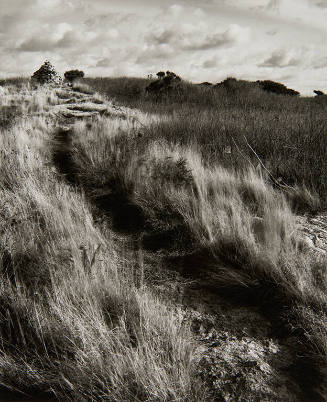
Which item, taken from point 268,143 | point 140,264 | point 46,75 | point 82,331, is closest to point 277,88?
point 46,75

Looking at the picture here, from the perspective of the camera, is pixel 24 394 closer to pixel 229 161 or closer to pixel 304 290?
pixel 304 290

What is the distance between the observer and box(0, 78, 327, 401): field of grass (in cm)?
152

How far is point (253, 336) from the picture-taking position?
1.89m

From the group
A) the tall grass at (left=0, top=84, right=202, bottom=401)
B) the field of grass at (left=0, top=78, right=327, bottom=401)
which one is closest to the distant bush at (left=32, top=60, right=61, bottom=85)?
the field of grass at (left=0, top=78, right=327, bottom=401)

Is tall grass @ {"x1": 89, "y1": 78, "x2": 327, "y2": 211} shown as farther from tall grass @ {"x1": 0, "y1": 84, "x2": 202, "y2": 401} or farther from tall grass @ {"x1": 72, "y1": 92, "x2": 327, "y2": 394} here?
tall grass @ {"x1": 0, "y1": 84, "x2": 202, "y2": 401}

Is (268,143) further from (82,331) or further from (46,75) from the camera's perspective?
(46,75)

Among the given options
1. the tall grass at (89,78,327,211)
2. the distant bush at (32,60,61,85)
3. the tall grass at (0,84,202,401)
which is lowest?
the tall grass at (0,84,202,401)

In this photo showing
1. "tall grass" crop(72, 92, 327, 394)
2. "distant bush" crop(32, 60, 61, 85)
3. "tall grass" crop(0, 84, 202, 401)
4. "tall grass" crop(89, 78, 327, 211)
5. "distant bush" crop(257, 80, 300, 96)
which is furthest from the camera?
"distant bush" crop(32, 60, 61, 85)

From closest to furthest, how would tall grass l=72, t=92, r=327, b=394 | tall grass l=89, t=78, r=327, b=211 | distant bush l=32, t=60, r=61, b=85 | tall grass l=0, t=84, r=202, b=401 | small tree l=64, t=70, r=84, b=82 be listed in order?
1. tall grass l=0, t=84, r=202, b=401
2. tall grass l=72, t=92, r=327, b=394
3. tall grass l=89, t=78, r=327, b=211
4. distant bush l=32, t=60, r=61, b=85
5. small tree l=64, t=70, r=84, b=82

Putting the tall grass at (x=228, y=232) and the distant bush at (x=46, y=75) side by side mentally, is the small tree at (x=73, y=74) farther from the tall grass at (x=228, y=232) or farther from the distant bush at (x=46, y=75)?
the tall grass at (x=228, y=232)

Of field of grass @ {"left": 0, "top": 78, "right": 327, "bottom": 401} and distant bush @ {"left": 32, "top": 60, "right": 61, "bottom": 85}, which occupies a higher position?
distant bush @ {"left": 32, "top": 60, "right": 61, "bottom": 85}

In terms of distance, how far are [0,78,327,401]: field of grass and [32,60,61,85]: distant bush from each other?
51.0 ft

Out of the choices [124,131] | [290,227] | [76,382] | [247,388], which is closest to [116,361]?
[76,382]

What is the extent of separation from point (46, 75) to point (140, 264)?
19.4 meters
